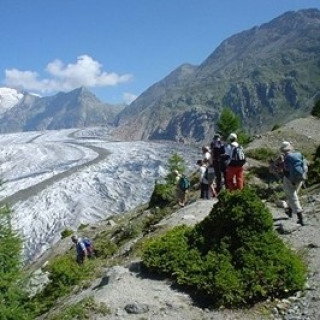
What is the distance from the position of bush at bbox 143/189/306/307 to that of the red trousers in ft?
16.0

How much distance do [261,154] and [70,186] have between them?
50.8m

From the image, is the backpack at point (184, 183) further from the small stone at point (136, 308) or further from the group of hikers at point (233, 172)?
the small stone at point (136, 308)

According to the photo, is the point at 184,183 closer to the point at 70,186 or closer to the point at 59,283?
the point at 59,283

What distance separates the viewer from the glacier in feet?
204

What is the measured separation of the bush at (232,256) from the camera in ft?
33.6

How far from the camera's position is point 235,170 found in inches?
663

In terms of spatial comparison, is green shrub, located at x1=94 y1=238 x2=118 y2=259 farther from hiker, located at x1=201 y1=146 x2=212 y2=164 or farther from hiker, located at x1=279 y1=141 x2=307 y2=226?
hiker, located at x1=279 y1=141 x2=307 y2=226

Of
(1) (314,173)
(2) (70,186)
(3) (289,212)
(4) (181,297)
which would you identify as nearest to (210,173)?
(3) (289,212)

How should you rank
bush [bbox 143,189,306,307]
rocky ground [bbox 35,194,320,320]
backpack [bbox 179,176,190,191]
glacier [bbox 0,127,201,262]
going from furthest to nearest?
glacier [bbox 0,127,201,262]
backpack [bbox 179,176,190,191]
bush [bbox 143,189,306,307]
rocky ground [bbox 35,194,320,320]

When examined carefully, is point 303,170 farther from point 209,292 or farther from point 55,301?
point 55,301

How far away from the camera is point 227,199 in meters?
11.6

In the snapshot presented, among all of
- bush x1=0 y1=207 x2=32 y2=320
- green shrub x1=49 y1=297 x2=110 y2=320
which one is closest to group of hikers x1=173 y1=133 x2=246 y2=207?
bush x1=0 y1=207 x2=32 y2=320

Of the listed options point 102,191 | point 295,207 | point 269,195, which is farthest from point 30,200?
point 295,207

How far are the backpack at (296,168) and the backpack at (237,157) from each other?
3084 millimetres
